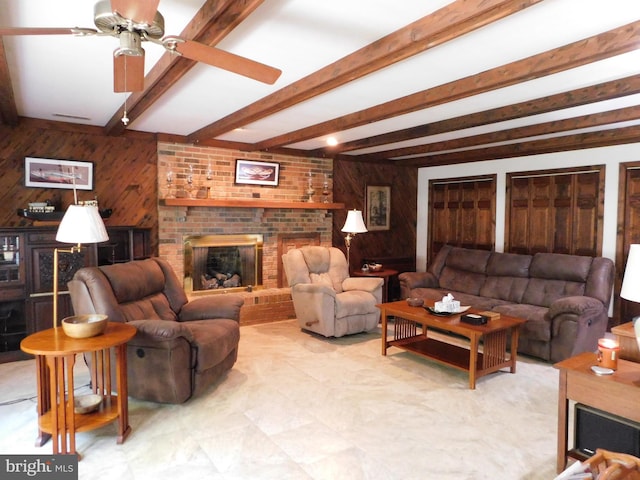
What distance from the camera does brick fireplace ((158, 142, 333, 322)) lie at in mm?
5141

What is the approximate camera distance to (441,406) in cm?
313

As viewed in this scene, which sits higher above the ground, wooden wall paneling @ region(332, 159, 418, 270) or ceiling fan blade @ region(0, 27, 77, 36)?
ceiling fan blade @ region(0, 27, 77, 36)

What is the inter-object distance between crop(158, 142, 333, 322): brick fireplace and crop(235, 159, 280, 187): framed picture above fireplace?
6 centimetres

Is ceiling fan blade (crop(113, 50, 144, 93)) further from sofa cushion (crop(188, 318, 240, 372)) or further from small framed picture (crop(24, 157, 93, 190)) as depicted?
small framed picture (crop(24, 157, 93, 190))

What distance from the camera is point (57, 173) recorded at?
14.8 feet

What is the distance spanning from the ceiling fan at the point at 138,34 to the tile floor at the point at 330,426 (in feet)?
6.79

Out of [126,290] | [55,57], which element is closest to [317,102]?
[55,57]

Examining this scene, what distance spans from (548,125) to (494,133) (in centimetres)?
58

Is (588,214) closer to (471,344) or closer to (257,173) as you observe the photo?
(471,344)

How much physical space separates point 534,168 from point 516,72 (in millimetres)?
3430

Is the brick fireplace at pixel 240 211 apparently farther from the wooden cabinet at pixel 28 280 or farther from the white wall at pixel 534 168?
the white wall at pixel 534 168

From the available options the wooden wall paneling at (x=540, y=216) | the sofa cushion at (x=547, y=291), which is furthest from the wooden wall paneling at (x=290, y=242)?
the wooden wall paneling at (x=540, y=216)

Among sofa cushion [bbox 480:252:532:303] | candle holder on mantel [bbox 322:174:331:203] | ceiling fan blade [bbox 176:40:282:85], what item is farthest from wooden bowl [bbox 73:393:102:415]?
sofa cushion [bbox 480:252:532:303]

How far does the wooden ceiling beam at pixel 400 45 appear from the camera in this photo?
1.89 metres
